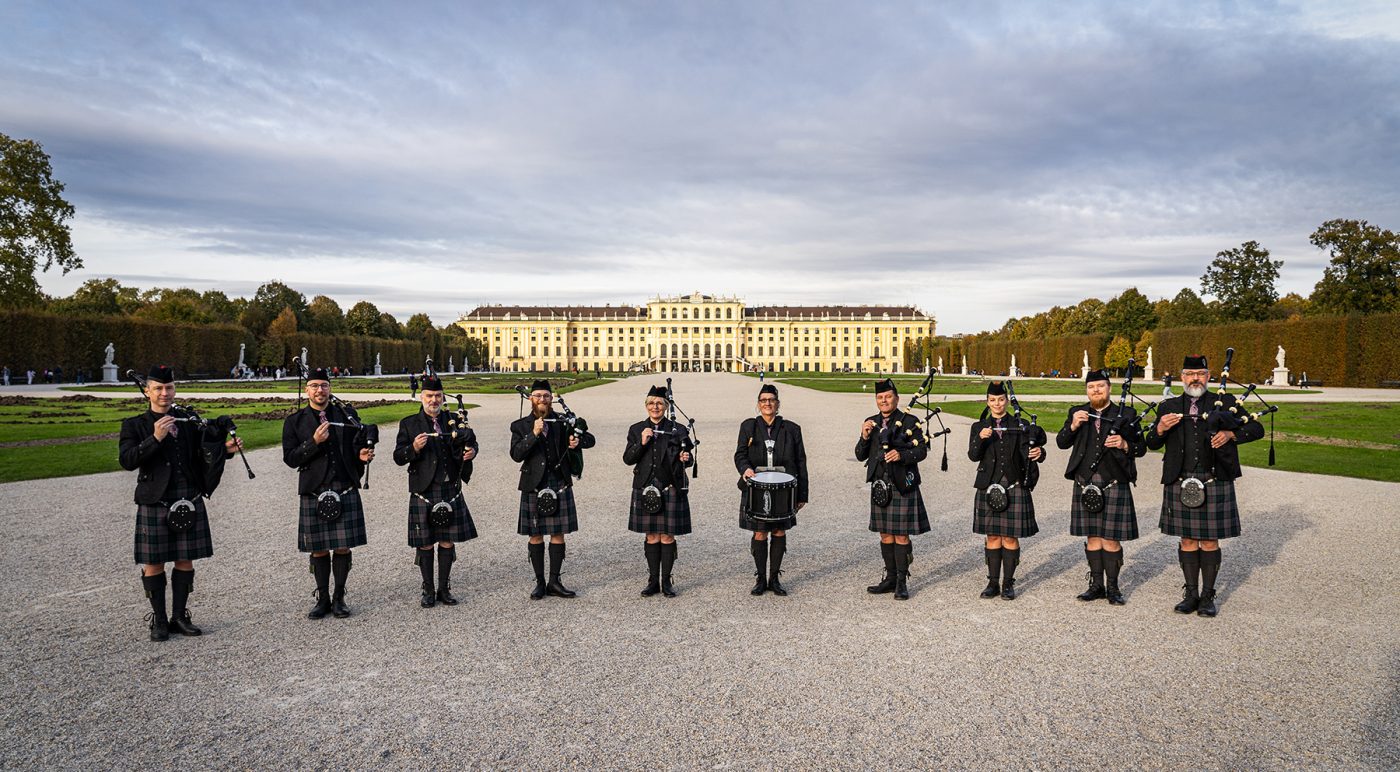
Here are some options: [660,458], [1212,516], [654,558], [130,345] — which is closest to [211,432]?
[660,458]

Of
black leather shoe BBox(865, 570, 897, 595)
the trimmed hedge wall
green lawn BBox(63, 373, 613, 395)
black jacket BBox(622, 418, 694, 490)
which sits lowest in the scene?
black leather shoe BBox(865, 570, 897, 595)

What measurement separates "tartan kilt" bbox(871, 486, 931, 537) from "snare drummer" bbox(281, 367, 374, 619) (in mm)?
4234

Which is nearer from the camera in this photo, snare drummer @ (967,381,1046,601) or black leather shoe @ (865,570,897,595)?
snare drummer @ (967,381,1046,601)

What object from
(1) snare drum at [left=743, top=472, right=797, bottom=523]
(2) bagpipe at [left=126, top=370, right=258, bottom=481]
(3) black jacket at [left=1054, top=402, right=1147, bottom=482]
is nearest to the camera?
(2) bagpipe at [left=126, top=370, right=258, bottom=481]

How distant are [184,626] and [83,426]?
1854 cm

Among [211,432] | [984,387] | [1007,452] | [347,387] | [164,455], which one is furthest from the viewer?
[984,387]

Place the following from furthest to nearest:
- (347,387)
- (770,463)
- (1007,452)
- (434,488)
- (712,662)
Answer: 1. (347,387)
2. (770,463)
3. (1007,452)
4. (434,488)
5. (712,662)

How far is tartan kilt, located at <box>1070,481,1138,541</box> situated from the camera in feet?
21.0

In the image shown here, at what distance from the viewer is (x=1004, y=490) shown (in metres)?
6.62

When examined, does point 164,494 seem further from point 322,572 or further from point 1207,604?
point 1207,604

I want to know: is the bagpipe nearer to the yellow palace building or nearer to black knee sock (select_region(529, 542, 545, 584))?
black knee sock (select_region(529, 542, 545, 584))

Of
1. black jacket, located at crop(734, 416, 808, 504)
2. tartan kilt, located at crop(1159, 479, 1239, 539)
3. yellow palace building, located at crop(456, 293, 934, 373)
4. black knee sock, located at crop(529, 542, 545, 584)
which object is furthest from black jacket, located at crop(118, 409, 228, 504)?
yellow palace building, located at crop(456, 293, 934, 373)

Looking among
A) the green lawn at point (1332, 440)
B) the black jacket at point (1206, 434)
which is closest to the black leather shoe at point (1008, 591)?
the black jacket at point (1206, 434)

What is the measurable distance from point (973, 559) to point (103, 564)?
8.58m
